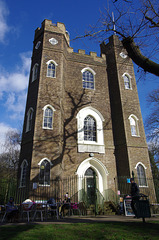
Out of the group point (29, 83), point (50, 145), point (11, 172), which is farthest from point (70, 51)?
point (11, 172)

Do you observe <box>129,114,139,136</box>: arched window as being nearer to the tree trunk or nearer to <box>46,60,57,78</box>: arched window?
<box>46,60,57,78</box>: arched window

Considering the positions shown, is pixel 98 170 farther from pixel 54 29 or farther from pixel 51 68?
pixel 54 29

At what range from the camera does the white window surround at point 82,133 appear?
16375 mm

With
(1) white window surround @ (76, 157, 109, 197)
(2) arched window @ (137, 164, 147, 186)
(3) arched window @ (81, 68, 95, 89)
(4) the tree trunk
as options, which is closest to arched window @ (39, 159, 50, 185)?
(1) white window surround @ (76, 157, 109, 197)

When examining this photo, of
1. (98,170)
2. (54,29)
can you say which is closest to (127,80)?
(54,29)

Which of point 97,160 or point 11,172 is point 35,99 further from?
point 11,172

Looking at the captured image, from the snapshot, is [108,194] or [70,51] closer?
[108,194]

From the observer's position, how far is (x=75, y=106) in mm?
17703

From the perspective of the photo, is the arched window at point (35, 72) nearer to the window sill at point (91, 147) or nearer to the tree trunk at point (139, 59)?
the window sill at point (91, 147)

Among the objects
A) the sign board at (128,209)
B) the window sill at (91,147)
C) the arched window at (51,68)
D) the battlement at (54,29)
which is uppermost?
the battlement at (54,29)

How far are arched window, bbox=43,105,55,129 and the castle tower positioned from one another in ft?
0.26

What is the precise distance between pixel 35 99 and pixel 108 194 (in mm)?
9718

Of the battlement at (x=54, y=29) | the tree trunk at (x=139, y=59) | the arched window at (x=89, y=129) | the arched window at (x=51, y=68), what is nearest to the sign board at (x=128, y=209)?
the arched window at (x=89, y=129)

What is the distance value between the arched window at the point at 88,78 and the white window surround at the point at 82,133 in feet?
8.76
